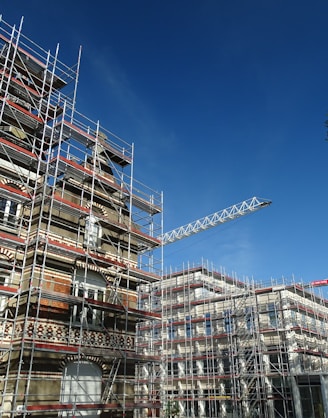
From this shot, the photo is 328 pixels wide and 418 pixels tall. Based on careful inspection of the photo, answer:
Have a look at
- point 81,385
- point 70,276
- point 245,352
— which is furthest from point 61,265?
point 245,352

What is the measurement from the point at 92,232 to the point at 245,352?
22844mm

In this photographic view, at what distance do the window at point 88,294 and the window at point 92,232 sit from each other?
177 cm

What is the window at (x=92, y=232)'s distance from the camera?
2196 cm

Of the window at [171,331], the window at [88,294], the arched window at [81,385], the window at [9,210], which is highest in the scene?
the window at [9,210]

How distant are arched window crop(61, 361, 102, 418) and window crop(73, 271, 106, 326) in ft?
6.66

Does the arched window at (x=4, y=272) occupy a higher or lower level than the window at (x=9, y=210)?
lower

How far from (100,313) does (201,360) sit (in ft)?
79.8

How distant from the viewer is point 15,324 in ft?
57.5

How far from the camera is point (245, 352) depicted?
3822cm

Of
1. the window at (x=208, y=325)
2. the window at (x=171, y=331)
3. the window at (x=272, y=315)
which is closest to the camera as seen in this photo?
the window at (x=272, y=315)

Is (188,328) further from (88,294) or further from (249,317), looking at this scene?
(88,294)

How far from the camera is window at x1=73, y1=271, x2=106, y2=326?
65.0 ft

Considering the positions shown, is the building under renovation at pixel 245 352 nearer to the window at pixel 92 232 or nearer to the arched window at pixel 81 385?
the window at pixel 92 232

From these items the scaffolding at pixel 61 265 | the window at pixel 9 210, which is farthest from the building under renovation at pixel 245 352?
the window at pixel 9 210
